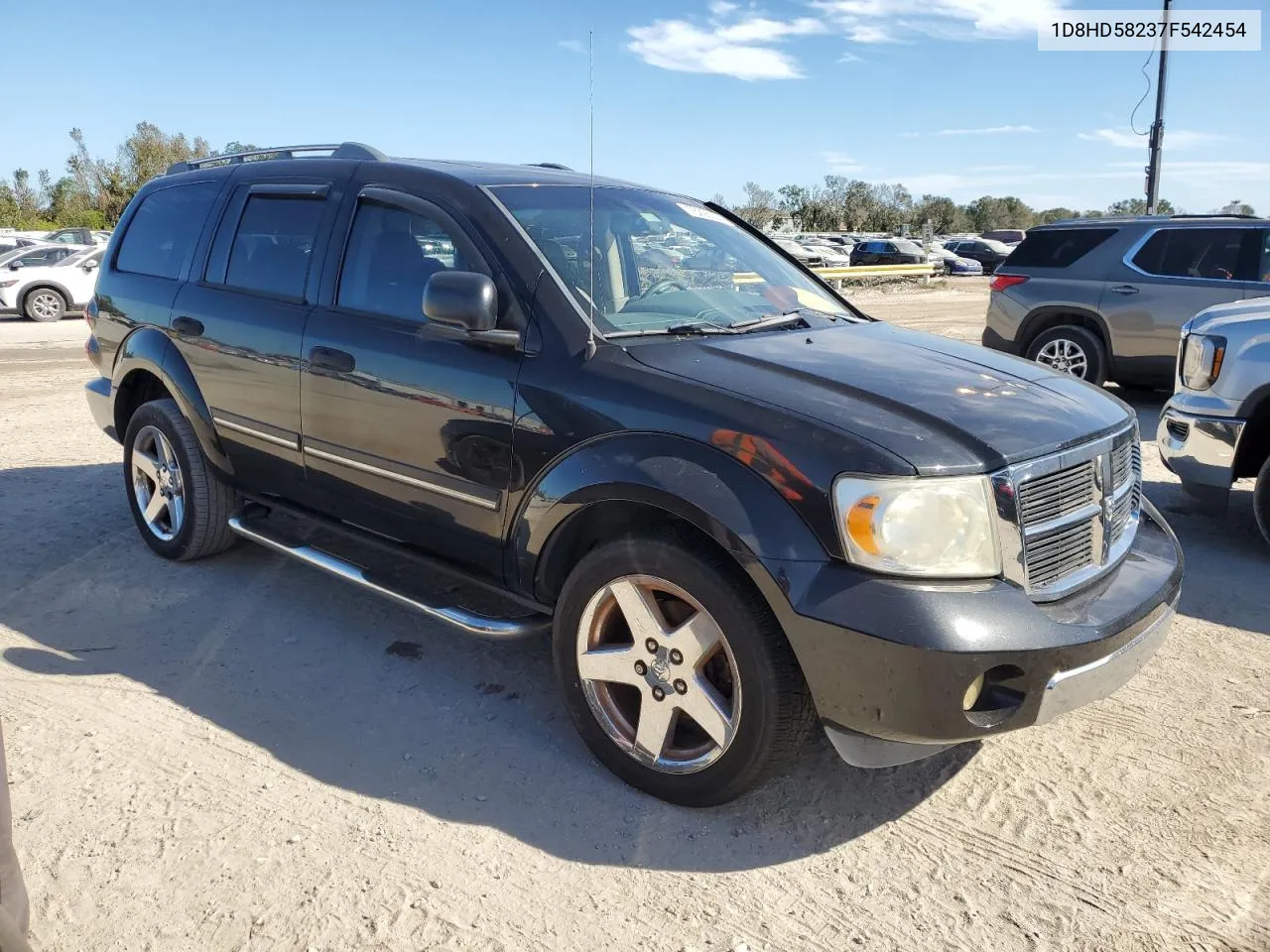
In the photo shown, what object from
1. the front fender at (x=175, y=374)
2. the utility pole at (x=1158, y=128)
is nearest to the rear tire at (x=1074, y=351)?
the front fender at (x=175, y=374)

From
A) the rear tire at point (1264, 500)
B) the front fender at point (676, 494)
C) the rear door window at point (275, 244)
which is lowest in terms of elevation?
the rear tire at point (1264, 500)

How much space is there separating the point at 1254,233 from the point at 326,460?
27.4ft

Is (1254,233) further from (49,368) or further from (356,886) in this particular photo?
(49,368)

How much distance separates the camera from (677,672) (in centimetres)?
292

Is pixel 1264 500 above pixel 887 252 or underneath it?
underneath

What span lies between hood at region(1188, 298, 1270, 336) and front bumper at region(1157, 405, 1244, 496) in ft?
1.50

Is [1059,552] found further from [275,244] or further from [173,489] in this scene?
[173,489]

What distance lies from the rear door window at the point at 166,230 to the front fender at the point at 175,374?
339 millimetres

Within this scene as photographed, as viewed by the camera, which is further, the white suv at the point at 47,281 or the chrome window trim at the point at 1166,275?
the white suv at the point at 47,281

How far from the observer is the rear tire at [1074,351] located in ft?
30.8

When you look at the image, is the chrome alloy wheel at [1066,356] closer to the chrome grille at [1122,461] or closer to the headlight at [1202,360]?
the headlight at [1202,360]

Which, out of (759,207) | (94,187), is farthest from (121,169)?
(759,207)

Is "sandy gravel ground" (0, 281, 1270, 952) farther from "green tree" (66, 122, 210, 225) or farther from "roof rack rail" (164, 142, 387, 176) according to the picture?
"green tree" (66, 122, 210, 225)

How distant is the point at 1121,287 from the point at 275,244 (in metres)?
7.75
